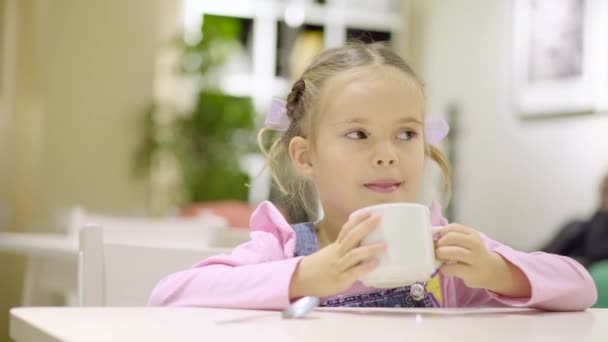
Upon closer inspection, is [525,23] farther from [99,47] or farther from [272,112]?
[272,112]

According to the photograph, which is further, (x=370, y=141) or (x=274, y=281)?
(x=370, y=141)

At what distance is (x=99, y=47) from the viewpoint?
596cm

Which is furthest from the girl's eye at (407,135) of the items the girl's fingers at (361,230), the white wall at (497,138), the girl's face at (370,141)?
the white wall at (497,138)

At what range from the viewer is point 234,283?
95 cm

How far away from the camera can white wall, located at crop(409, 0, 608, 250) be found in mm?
5500

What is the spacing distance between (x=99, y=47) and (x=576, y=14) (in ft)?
10.1

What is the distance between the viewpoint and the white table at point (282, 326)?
652 mm

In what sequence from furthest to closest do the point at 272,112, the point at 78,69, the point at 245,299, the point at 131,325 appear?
the point at 78,69 < the point at 272,112 < the point at 245,299 < the point at 131,325

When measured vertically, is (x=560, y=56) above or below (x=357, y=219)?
above

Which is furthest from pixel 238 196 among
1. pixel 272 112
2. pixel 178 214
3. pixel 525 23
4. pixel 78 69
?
pixel 272 112

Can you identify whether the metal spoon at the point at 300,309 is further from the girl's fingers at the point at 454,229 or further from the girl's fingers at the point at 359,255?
the girl's fingers at the point at 454,229

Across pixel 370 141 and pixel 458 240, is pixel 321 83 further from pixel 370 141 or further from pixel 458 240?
pixel 458 240

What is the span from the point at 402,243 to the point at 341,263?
68mm

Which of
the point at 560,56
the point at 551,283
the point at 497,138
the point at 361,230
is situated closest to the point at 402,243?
the point at 361,230
